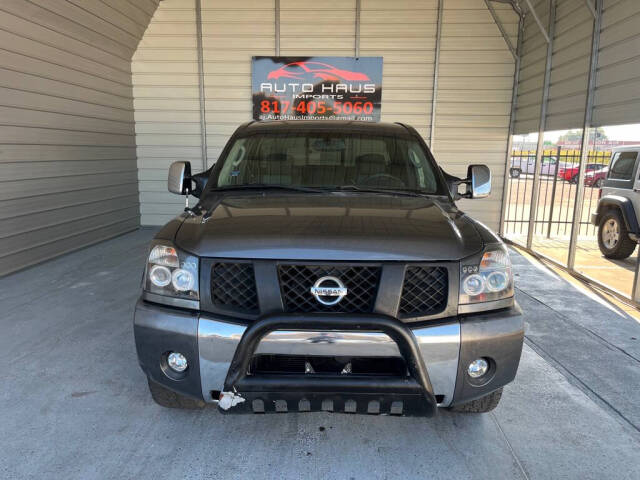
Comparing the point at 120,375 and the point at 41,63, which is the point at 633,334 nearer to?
the point at 120,375

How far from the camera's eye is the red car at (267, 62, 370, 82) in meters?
8.22

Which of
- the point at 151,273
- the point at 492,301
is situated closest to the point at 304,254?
the point at 151,273

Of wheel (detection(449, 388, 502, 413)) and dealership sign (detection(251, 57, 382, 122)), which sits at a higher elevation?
dealership sign (detection(251, 57, 382, 122))

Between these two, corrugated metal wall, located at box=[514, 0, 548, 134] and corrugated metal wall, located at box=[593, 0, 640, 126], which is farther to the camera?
corrugated metal wall, located at box=[514, 0, 548, 134]

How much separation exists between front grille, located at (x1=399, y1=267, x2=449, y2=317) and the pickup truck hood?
7cm

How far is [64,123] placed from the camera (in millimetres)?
6230

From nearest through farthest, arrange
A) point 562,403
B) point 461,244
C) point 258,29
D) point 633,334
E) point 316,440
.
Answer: point 461,244 < point 316,440 < point 562,403 < point 633,334 < point 258,29

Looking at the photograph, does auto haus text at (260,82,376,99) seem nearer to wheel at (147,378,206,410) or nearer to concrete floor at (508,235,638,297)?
concrete floor at (508,235,638,297)

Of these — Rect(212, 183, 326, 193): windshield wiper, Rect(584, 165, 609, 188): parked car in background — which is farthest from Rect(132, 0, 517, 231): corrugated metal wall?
Rect(212, 183, 326, 193): windshield wiper

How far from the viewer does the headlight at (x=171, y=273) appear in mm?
1997

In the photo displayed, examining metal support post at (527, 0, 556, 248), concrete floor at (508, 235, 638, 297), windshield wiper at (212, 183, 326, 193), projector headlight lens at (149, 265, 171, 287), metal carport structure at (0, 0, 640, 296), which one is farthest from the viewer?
metal support post at (527, 0, 556, 248)

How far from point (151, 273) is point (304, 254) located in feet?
2.47

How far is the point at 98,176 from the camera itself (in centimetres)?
721

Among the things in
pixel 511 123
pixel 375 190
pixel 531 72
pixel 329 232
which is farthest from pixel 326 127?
pixel 511 123
